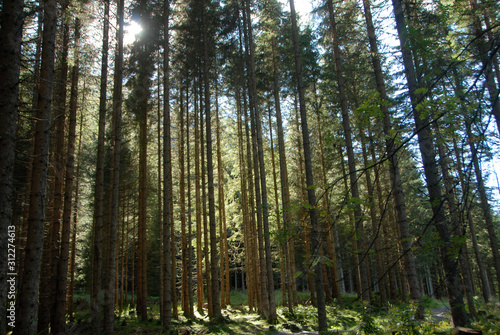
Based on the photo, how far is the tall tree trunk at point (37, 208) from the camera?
17.7 feet

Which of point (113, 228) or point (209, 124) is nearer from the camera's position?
point (113, 228)

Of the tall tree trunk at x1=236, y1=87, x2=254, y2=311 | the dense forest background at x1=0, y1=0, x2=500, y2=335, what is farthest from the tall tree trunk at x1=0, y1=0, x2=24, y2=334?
the tall tree trunk at x1=236, y1=87, x2=254, y2=311

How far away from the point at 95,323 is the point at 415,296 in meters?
9.26

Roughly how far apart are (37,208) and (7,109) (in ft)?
6.99

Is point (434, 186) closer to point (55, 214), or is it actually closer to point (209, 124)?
point (209, 124)

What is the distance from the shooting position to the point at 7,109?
4.72 m

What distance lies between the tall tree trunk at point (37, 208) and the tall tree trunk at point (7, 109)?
0.46 m

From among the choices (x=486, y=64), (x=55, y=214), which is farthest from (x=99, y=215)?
(x=486, y=64)

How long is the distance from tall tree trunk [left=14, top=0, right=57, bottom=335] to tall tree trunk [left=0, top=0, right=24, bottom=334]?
462 millimetres

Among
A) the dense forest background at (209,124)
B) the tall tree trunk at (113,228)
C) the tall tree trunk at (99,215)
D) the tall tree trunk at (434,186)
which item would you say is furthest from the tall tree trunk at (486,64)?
the tall tree trunk at (99,215)

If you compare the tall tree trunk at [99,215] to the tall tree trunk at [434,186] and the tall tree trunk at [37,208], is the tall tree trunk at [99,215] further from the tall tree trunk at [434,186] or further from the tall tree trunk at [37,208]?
the tall tree trunk at [434,186]

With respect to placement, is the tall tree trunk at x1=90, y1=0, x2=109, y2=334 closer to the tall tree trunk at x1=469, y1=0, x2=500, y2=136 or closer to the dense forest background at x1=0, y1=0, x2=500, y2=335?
the dense forest background at x1=0, y1=0, x2=500, y2=335

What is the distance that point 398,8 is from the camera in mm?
7723

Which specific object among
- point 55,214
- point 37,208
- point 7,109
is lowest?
point 37,208
